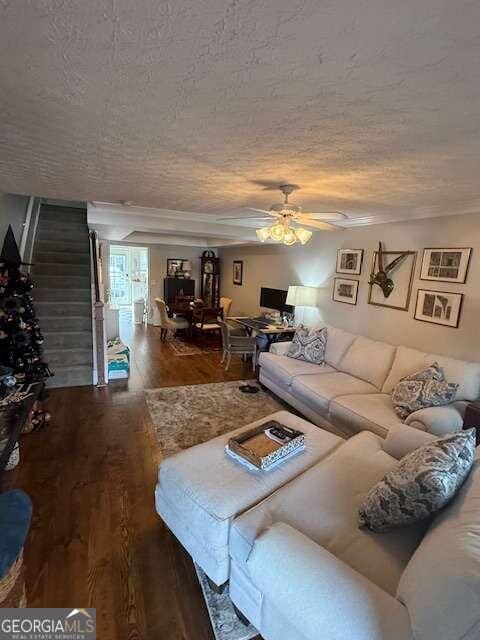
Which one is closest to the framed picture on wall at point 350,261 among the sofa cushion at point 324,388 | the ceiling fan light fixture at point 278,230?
the sofa cushion at point 324,388

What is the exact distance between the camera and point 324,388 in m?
3.05

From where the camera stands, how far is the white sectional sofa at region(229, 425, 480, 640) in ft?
2.72

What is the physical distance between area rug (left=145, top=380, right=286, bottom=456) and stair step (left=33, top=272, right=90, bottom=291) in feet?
6.48

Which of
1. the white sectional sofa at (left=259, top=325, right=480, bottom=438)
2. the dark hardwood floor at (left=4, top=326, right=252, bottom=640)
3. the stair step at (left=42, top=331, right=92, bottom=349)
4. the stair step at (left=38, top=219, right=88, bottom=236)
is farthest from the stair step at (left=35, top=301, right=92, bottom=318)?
the white sectional sofa at (left=259, top=325, right=480, bottom=438)

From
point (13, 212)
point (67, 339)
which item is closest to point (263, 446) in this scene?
point (67, 339)

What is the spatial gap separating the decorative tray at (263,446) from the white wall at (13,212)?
3.41 m

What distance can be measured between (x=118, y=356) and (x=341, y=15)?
14.1 ft

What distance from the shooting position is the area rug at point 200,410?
293 cm

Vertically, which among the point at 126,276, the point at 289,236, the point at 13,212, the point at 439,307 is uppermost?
the point at 13,212

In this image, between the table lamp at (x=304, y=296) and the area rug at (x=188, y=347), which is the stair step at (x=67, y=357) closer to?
the area rug at (x=188, y=347)

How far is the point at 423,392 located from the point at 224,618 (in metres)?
2.08

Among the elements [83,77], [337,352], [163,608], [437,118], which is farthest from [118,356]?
[437,118]

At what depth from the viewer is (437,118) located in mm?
1229

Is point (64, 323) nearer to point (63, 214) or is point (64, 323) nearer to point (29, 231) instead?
point (29, 231)
